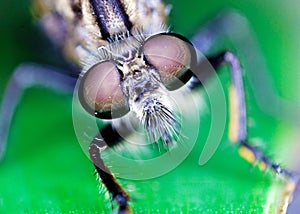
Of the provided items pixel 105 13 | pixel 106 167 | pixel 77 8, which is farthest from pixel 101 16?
pixel 106 167

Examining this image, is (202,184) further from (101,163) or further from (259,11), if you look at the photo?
(259,11)

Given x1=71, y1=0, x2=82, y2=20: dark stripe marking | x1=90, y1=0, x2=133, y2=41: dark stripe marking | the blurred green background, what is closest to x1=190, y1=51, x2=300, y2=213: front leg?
the blurred green background

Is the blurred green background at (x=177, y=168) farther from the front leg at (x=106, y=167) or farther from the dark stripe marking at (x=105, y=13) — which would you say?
the dark stripe marking at (x=105, y=13)

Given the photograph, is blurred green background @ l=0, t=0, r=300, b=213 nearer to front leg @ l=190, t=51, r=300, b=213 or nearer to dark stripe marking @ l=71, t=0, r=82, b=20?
front leg @ l=190, t=51, r=300, b=213

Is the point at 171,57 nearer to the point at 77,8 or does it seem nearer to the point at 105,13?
the point at 105,13

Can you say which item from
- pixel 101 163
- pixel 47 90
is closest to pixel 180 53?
pixel 101 163

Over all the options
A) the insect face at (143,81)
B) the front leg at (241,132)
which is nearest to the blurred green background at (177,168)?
the front leg at (241,132)
